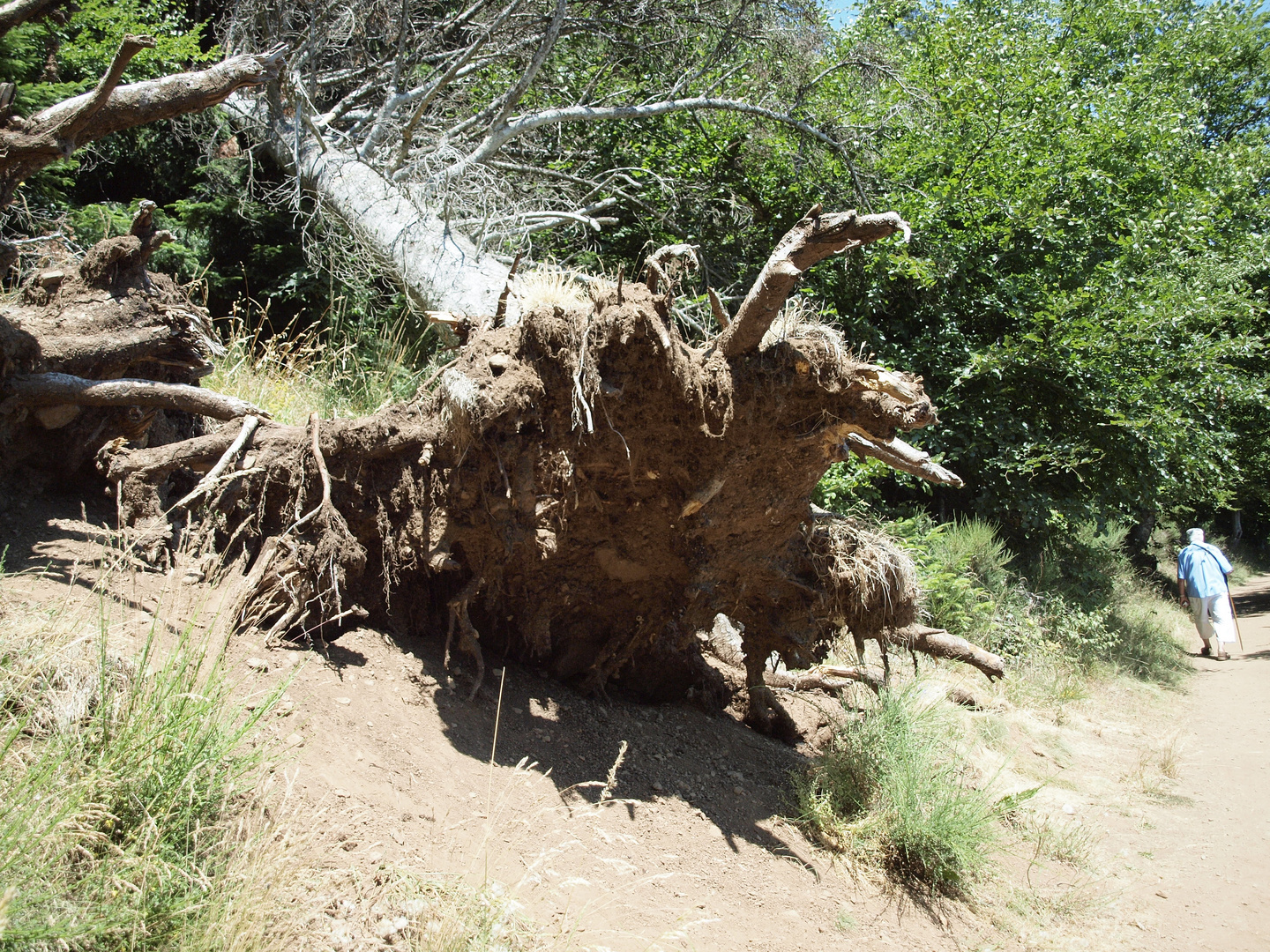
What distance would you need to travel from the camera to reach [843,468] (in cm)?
939

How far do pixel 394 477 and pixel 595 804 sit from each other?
1918 millimetres

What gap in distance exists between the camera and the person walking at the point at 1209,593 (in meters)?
12.1

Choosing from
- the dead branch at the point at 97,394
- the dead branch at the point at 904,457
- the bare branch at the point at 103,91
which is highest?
the bare branch at the point at 103,91

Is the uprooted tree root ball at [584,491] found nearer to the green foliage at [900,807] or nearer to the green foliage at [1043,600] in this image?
the green foliage at [900,807]

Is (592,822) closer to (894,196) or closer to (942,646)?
(942,646)

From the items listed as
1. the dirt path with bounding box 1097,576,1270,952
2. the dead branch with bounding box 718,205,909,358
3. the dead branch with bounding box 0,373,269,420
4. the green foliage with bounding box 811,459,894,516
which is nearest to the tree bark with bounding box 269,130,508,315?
the dead branch with bounding box 0,373,269,420

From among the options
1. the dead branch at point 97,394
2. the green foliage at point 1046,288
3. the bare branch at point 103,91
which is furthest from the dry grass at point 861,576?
the green foliage at point 1046,288

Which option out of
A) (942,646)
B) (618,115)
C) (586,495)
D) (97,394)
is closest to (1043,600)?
(942,646)

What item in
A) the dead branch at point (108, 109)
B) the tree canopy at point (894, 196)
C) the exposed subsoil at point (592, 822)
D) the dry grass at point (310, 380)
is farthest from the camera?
the tree canopy at point (894, 196)

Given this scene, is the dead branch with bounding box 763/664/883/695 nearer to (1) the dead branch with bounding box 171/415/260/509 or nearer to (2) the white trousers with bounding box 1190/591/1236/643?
(1) the dead branch with bounding box 171/415/260/509

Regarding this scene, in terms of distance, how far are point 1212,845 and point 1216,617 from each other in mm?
8142

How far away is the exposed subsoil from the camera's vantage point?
9.94 ft

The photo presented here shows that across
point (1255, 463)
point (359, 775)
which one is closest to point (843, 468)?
point (359, 775)

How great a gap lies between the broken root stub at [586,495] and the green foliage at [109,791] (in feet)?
3.57
